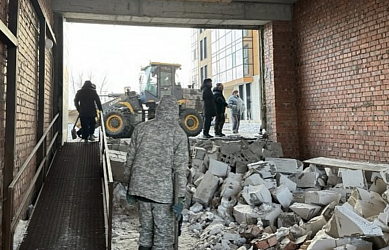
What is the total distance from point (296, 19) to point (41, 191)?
22.9ft

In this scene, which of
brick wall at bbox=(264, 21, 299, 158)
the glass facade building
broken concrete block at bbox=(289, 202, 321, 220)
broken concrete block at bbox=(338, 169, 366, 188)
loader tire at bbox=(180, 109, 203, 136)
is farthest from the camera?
the glass facade building

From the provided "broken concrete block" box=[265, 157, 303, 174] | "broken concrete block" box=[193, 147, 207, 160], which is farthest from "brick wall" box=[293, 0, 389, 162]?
"broken concrete block" box=[193, 147, 207, 160]

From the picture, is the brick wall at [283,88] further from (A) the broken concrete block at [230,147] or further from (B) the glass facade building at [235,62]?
(B) the glass facade building at [235,62]

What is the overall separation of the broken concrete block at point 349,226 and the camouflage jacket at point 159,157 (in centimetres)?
160

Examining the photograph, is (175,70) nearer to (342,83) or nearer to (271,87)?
(271,87)

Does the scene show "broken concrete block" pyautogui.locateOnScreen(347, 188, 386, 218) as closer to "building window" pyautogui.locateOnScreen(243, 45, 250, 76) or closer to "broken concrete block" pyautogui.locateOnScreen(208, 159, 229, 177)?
"broken concrete block" pyautogui.locateOnScreen(208, 159, 229, 177)

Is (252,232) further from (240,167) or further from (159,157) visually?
(240,167)

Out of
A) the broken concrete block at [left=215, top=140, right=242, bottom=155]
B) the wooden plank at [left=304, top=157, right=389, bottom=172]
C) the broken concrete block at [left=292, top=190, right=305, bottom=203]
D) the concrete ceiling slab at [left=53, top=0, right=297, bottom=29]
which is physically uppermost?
the concrete ceiling slab at [left=53, top=0, right=297, bottom=29]

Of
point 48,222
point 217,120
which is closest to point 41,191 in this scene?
point 48,222

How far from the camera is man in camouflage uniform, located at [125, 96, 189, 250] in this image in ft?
10.2

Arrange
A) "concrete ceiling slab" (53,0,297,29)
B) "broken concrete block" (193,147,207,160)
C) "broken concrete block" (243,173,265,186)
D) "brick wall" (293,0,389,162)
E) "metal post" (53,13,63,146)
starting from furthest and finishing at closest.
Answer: "concrete ceiling slab" (53,0,297,29) → "broken concrete block" (193,147,207,160) → "metal post" (53,13,63,146) → "brick wall" (293,0,389,162) → "broken concrete block" (243,173,265,186)

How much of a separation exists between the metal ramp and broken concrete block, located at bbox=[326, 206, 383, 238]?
2427 millimetres

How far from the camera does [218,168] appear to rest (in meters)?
6.62

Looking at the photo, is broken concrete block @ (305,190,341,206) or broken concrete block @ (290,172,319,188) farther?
broken concrete block @ (290,172,319,188)
